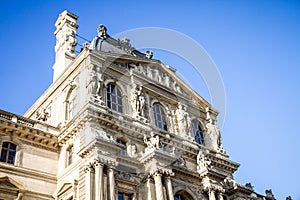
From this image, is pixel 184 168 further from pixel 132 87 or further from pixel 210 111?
pixel 210 111

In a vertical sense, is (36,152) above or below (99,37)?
below

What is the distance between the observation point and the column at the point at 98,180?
20469 millimetres

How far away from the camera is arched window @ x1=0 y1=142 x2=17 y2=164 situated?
23.3 meters

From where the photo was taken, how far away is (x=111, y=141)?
888 inches

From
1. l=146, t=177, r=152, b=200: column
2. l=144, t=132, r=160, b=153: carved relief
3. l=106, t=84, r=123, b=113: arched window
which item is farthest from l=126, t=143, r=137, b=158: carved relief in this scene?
l=106, t=84, r=123, b=113: arched window

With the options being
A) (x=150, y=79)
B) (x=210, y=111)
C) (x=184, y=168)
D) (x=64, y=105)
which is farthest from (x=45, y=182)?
(x=210, y=111)

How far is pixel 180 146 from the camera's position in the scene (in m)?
28.8

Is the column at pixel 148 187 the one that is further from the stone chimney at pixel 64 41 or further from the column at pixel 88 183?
the stone chimney at pixel 64 41

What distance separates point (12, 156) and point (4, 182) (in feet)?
6.42

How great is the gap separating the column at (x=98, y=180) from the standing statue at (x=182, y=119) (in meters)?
11.0

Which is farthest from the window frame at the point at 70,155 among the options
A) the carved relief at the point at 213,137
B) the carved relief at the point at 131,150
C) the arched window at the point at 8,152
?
the carved relief at the point at 213,137

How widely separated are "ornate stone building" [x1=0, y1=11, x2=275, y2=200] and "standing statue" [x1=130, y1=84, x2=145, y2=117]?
0.25 ft

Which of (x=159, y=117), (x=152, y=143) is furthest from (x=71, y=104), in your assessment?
(x=152, y=143)

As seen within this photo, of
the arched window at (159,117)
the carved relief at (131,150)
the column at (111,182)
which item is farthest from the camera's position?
the arched window at (159,117)
